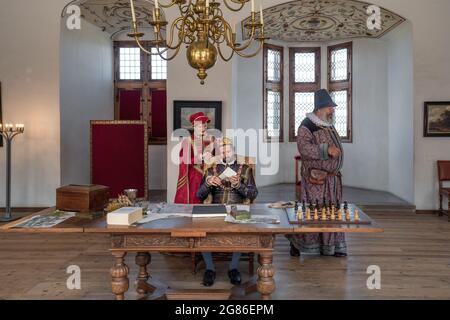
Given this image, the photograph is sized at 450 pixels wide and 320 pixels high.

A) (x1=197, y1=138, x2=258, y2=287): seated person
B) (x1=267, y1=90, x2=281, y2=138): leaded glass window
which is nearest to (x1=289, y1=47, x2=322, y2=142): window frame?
(x1=267, y1=90, x2=281, y2=138): leaded glass window

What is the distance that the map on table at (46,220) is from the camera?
306cm

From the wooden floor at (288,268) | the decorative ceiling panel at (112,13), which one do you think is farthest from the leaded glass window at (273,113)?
the wooden floor at (288,268)

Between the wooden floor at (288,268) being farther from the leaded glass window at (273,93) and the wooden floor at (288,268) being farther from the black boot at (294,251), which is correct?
the leaded glass window at (273,93)

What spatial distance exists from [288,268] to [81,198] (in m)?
2.36

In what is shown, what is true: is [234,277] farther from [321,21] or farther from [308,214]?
[321,21]


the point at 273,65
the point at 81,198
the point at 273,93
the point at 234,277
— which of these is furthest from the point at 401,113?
the point at 81,198

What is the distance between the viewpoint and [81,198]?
11.3ft

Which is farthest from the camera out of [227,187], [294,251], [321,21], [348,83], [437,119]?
[348,83]

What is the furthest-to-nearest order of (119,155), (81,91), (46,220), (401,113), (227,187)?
(81,91)
(401,113)
(119,155)
(227,187)
(46,220)

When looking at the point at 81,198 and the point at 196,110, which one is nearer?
the point at 81,198

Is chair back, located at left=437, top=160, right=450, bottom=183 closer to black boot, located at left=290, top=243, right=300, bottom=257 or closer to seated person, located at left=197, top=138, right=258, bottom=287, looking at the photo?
black boot, located at left=290, top=243, right=300, bottom=257

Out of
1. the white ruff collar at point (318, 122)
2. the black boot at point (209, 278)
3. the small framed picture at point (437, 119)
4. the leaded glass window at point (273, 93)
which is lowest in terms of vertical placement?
the black boot at point (209, 278)

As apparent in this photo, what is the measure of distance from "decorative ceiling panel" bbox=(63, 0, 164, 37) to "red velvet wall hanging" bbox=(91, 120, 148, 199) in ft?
7.22

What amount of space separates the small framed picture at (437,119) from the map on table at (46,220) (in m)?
6.67
